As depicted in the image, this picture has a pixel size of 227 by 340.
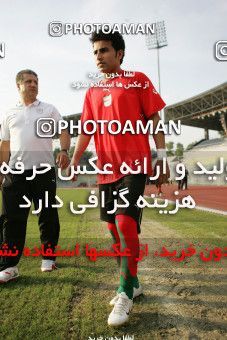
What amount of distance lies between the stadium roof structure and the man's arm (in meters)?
37.2

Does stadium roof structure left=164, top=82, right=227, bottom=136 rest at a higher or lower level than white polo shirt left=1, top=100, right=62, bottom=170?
higher

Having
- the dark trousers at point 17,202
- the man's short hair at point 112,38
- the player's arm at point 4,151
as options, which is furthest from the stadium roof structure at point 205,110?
the man's short hair at point 112,38

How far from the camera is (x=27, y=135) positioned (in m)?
4.20

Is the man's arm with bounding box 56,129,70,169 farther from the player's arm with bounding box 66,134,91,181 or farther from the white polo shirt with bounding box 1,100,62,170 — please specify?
the player's arm with bounding box 66,134,91,181

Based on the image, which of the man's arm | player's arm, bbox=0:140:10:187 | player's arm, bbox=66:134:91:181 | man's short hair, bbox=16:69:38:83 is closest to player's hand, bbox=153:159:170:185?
player's arm, bbox=66:134:91:181

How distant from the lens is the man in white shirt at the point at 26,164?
4125mm

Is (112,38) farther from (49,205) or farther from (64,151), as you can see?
(49,205)

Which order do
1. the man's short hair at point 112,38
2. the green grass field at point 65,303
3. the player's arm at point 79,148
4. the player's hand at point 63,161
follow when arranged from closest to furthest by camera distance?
the green grass field at point 65,303 < the man's short hair at point 112,38 < the player's arm at point 79,148 < the player's hand at point 63,161

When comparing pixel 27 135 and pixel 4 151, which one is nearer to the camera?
pixel 27 135

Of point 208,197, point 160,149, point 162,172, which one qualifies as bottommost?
point 208,197

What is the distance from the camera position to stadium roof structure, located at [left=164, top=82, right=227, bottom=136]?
45.2m

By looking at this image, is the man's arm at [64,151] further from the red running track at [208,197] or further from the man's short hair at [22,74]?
the red running track at [208,197]

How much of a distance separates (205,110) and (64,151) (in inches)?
1852

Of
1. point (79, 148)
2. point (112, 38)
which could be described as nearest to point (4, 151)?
point (79, 148)
